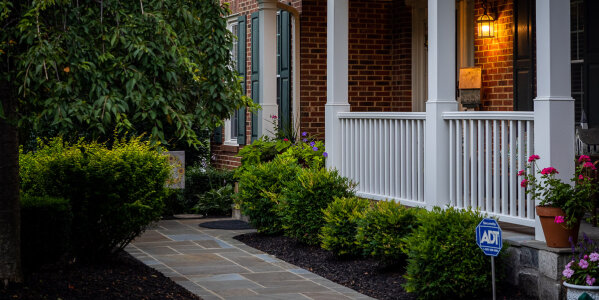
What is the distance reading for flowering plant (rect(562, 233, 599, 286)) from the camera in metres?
5.83

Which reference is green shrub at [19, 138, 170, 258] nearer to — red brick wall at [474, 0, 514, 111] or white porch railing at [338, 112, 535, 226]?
white porch railing at [338, 112, 535, 226]

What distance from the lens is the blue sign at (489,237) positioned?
595 centimetres

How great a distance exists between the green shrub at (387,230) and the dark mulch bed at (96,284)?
178cm

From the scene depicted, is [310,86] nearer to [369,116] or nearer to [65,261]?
[369,116]

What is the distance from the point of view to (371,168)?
916 centimetres

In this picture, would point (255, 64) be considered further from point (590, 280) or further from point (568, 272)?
point (590, 280)

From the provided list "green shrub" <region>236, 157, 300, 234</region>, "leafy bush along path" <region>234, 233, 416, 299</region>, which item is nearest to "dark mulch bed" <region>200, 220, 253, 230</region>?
"green shrub" <region>236, 157, 300, 234</region>

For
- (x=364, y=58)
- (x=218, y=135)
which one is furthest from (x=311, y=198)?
(x=218, y=135)

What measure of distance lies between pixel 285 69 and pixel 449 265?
6719 millimetres

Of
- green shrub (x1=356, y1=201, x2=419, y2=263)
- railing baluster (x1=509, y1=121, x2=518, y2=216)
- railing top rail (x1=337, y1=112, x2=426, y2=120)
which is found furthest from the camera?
railing top rail (x1=337, y1=112, x2=426, y2=120)

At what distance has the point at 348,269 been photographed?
8.10m

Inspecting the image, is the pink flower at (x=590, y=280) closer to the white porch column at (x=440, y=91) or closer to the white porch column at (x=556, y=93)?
the white porch column at (x=556, y=93)

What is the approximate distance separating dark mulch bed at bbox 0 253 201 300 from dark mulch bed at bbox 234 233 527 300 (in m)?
1.56

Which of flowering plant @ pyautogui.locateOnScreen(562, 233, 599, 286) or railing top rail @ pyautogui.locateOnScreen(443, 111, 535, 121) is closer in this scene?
flowering plant @ pyautogui.locateOnScreen(562, 233, 599, 286)
